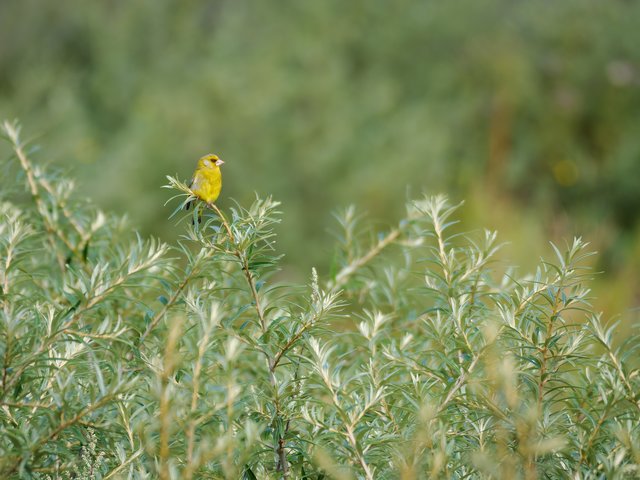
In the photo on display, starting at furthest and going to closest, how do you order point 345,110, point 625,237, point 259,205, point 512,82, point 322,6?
point 322,6
point 512,82
point 345,110
point 625,237
point 259,205

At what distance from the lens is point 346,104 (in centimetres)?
1264

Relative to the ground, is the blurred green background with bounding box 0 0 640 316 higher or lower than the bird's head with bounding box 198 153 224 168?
higher

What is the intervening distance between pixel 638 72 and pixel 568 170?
219 cm

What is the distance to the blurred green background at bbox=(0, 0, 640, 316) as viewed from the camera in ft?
32.0

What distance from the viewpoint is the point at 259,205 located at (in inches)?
53.5

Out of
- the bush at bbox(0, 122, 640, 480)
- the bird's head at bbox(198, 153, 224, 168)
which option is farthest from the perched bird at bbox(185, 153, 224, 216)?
the bush at bbox(0, 122, 640, 480)

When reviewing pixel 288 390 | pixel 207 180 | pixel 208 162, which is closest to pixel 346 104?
pixel 208 162

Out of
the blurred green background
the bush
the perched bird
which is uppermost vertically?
the blurred green background

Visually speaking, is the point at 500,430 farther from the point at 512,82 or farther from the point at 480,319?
the point at 512,82

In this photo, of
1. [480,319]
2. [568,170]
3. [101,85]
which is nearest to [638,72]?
[568,170]

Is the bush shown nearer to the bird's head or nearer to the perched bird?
the perched bird

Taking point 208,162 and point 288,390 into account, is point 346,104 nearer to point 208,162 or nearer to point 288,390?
point 208,162

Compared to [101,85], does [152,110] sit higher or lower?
lower

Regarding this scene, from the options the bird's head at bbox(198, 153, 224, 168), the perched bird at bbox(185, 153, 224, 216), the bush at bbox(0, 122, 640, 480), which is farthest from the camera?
the bird's head at bbox(198, 153, 224, 168)
